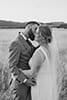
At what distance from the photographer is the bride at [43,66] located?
5.83 ft

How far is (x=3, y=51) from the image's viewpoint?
2.43 metres

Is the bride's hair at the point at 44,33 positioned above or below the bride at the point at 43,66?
above

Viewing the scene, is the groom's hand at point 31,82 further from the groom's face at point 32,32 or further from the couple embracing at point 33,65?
the groom's face at point 32,32

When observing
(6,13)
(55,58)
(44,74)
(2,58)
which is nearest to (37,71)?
(44,74)

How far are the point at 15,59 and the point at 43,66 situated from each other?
204 millimetres

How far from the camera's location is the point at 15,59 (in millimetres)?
1719

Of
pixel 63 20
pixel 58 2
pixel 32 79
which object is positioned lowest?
pixel 32 79

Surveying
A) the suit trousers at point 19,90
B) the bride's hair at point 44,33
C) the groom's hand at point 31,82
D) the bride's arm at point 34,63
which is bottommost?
the suit trousers at point 19,90

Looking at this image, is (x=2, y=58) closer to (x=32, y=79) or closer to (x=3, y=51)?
(x=3, y=51)

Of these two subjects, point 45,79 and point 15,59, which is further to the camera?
point 45,79

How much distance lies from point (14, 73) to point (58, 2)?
1097 mm

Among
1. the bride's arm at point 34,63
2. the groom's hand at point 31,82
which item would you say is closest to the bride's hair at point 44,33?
the bride's arm at point 34,63

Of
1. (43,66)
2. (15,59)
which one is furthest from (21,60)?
(43,66)

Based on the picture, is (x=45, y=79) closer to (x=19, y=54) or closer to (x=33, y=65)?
(x=33, y=65)
